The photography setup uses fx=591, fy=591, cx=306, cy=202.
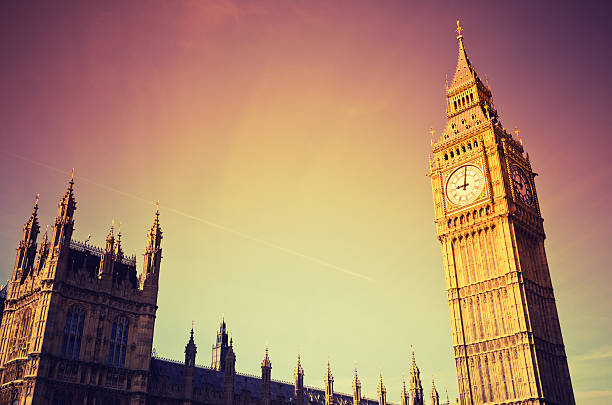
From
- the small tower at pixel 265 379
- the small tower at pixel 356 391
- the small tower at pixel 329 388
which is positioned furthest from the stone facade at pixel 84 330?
the small tower at pixel 356 391

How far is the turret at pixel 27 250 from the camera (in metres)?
59.2

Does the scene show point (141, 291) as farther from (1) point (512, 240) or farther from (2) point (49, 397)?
(1) point (512, 240)

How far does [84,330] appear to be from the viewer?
55625 millimetres

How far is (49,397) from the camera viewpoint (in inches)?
2004

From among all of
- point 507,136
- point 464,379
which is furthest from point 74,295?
point 507,136

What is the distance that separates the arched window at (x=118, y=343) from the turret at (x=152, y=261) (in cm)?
A: 428

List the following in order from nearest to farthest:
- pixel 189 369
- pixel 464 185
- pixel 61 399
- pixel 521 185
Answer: pixel 61 399 < pixel 189 369 < pixel 464 185 < pixel 521 185

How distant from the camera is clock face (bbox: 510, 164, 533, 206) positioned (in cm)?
8656

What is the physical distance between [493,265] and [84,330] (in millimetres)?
52552

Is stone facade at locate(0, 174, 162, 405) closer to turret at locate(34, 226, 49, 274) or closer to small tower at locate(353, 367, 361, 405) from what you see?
turret at locate(34, 226, 49, 274)

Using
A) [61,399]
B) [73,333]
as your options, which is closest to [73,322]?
[73,333]

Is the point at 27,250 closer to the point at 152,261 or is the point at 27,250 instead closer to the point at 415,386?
the point at 152,261

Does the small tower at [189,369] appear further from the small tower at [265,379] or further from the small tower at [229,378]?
the small tower at [265,379]

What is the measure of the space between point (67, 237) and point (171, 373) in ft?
64.8
